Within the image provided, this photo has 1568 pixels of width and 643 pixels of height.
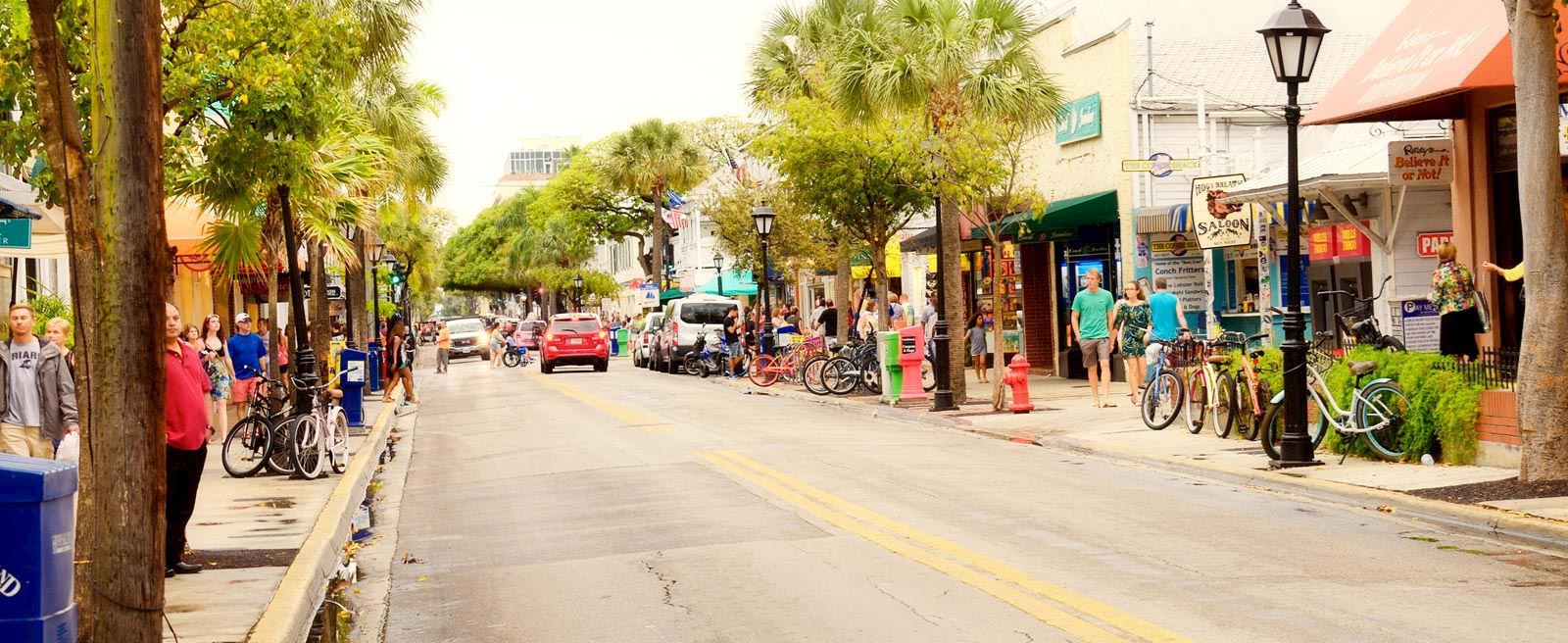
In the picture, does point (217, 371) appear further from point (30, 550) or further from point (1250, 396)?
point (30, 550)

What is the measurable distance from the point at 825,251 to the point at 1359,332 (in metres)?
25.1

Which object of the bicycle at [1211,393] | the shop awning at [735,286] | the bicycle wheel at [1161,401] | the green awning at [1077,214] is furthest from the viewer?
the shop awning at [735,286]

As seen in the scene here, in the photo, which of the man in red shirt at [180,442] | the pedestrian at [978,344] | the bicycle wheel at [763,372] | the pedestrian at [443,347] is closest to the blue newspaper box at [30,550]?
the man in red shirt at [180,442]

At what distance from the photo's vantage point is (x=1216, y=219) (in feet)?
77.3

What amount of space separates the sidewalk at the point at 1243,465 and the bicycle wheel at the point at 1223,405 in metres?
0.14

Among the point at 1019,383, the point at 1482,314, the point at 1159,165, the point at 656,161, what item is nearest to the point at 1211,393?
the point at 1482,314

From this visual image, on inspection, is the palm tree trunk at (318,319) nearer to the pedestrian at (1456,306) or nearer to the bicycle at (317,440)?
the bicycle at (317,440)

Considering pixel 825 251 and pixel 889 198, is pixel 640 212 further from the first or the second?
pixel 889 198

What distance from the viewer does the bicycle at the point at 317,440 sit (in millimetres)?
15930

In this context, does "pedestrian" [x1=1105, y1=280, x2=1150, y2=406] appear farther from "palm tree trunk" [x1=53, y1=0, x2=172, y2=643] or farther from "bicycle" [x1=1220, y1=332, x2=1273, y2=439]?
"palm tree trunk" [x1=53, y1=0, x2=172, y2=643]

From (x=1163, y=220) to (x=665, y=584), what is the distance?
1820 centimetres

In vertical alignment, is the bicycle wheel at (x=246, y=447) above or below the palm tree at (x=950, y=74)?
below

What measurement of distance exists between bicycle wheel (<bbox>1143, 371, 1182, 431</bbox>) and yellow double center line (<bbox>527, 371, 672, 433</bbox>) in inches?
250

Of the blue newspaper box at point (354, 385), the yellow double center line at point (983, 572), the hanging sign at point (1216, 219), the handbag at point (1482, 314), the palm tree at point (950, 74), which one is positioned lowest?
the yellow double center line at point (983, 572)
